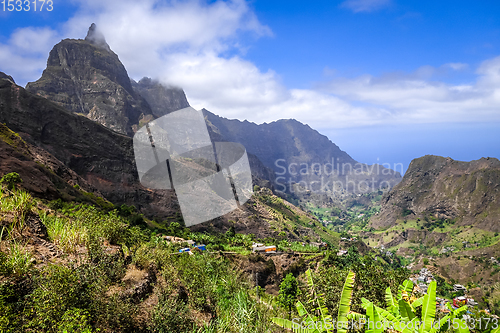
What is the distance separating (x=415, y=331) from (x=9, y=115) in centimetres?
5992

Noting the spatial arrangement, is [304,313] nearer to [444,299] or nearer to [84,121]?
[444,299]

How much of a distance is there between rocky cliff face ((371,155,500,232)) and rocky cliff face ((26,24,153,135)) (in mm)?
139248

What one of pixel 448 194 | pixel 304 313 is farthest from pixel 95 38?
pixel 448 194

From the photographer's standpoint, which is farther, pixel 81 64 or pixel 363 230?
pixel 363 230

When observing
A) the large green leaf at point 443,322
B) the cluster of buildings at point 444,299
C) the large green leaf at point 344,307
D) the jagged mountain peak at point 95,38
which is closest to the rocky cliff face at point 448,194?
the cluster of buildings at point 444,299

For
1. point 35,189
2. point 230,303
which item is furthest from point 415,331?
point 35,189

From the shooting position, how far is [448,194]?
125 m

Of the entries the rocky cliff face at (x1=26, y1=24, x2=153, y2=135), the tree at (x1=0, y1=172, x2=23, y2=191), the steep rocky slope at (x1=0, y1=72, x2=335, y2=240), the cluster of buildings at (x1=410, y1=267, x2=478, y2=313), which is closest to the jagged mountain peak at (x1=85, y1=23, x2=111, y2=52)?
the rocky cliff face at (x1=26, y1=24, x2=153, y2=135)

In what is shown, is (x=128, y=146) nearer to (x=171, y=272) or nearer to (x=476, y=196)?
(x=171, y=272)

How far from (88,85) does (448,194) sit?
168168 mm

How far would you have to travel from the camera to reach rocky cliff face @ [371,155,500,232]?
347 feet

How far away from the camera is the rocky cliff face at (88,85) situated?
3624 inches

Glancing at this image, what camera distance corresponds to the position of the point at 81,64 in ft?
323

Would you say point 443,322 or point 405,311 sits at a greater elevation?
point 443,322
